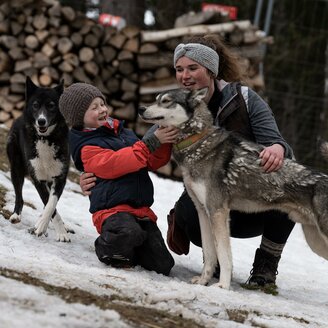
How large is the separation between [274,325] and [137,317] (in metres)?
0.82

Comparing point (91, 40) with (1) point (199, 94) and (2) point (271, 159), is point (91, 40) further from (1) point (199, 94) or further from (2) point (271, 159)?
(2) point (271, 159)

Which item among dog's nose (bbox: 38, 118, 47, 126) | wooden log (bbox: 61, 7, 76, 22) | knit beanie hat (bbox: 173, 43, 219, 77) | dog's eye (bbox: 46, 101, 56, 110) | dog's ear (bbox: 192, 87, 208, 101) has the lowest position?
dog's nose (bbox: 38, 118, 47, 126)

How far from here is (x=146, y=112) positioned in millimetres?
3820

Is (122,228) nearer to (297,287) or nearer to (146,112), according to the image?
(146,112)

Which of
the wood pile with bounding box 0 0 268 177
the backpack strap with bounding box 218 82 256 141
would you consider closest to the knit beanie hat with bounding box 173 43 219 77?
the backpack strap with bounding box 218 82 256 141

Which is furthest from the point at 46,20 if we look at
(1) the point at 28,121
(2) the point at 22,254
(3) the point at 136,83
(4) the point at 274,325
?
(4) the point at 274,325

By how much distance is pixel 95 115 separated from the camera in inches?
165

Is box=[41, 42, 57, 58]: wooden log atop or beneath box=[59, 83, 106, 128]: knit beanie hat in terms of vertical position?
beneath

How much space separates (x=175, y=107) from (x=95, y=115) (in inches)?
25.0

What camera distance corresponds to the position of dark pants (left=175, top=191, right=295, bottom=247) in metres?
4.28

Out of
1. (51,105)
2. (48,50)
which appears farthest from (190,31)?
(51,105)

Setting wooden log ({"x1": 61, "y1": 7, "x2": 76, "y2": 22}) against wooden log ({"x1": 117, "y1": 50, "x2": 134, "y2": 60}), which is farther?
wooden log ({"x1": 117, "y1": 50, "x2": 134, "y2": 60})

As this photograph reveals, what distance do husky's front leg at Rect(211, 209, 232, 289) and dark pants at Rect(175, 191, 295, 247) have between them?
49 cm

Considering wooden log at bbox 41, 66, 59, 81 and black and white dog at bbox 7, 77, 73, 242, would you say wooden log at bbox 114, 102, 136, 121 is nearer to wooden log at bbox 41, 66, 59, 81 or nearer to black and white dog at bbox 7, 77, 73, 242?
wooden log at bbox 41, 66, 59, 81
